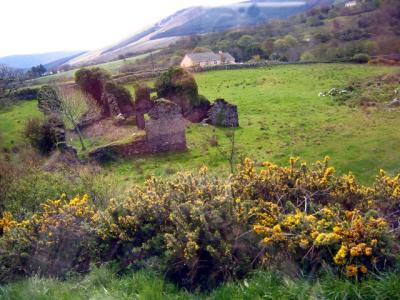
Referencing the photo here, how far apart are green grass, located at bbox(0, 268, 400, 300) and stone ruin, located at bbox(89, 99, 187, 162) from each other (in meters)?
11.1

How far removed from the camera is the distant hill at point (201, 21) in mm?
29812

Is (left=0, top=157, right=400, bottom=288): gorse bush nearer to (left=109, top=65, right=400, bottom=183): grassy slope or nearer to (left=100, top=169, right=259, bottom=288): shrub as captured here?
(left=100, top=169, right=259, bottom=288): shrub

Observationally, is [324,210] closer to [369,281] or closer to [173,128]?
[369,281]

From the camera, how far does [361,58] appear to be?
83.4ft

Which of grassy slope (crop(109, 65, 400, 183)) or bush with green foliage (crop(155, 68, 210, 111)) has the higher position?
bush with green foliage (crop(155, 68, 210, 111))

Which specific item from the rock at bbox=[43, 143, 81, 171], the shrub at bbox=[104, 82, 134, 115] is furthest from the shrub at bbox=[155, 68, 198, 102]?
the rock at bbox=[43, 143, 81, 171]

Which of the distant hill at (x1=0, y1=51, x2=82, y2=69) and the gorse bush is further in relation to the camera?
the distant hill at (x1=0, y1=51, x2=82, y2=69)

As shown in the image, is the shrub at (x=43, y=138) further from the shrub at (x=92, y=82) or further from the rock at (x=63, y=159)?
the shrub at (x=92, y=82)

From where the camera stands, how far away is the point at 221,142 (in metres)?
16.9

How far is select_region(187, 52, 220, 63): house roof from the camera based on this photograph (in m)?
44.9

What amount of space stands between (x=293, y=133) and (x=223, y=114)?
4040 mm

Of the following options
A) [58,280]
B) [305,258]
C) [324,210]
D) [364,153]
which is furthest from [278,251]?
[364,153]

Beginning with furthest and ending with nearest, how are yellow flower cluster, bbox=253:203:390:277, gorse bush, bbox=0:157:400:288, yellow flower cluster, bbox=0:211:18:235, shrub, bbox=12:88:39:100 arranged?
1. shrub, bbox=12:88:39:100
2. yellow flower cluster, bbox=0:211:18:235
3. gorse bush, bbox=0:157:400:288
4. yellow flower cluster, bbox=253:203:390:277

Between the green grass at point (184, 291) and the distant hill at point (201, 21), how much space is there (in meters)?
24.4
